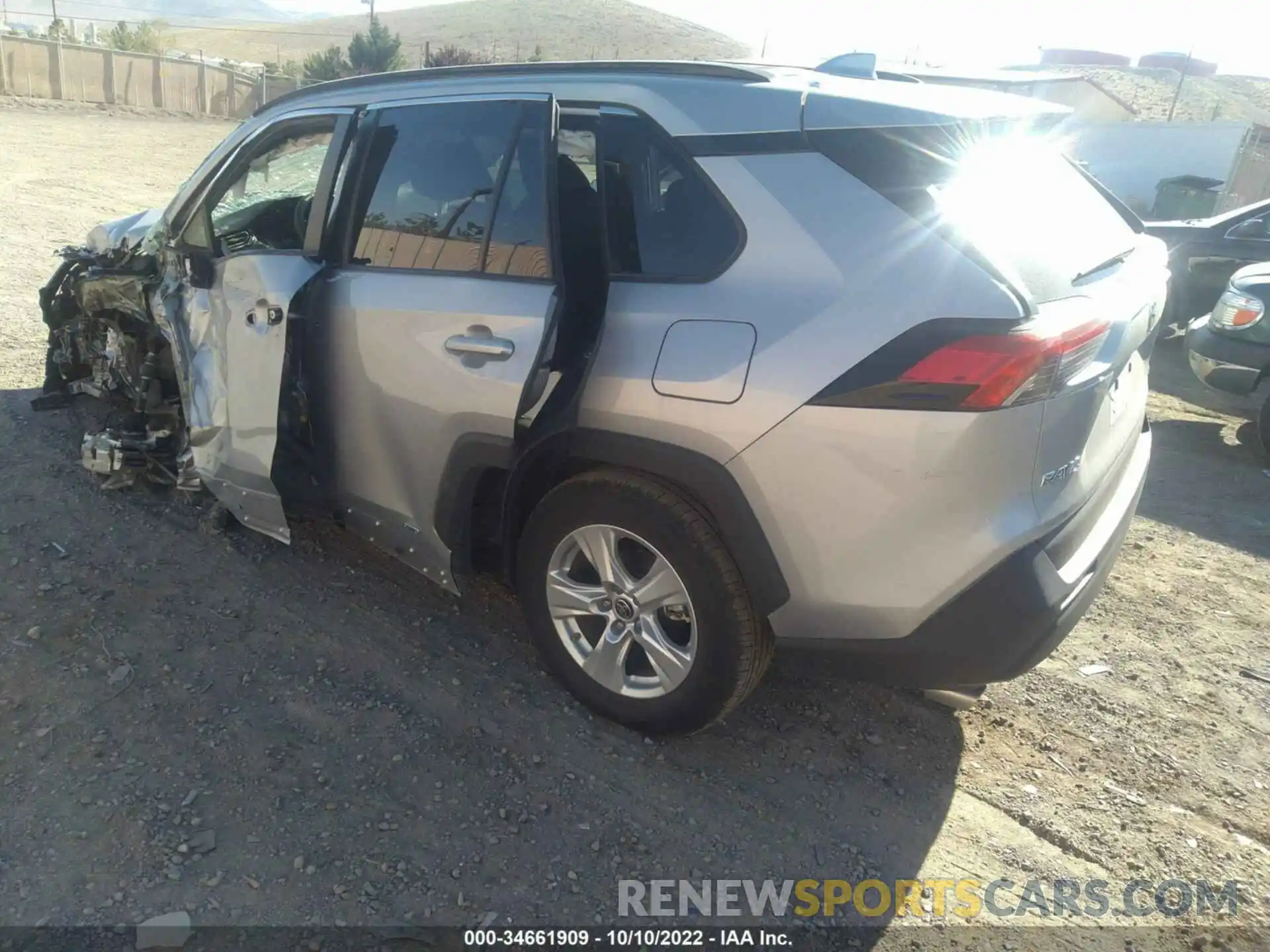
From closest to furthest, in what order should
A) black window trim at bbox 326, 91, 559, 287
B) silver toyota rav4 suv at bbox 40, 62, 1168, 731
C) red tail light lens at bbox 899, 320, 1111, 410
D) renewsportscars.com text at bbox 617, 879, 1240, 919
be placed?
1. red tail light lens at bbox 899, 320, 1111, 410
2. silver toyota rav4 suv at bbox 40, 62, 1168, 731
3. renewsportscars.com text at bbox 617, 879, 1240, 919
4. black window trim at bbox 326, 91, 559, 287

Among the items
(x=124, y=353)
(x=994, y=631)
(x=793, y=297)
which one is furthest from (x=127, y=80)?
(x=994, y=631)

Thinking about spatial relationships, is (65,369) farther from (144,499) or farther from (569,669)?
(569,669)

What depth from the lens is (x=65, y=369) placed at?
206 inches

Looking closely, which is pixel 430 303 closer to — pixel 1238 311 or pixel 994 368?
pixel 994 368

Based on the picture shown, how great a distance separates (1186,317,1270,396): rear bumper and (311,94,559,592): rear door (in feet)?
17.3

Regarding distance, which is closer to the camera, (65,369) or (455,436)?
(455,436)

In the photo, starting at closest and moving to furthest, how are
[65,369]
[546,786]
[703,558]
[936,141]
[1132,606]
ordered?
[936,141] → [703,558] → [546,786] → [1132,606] → [65,369]

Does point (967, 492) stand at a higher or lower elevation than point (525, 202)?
lower

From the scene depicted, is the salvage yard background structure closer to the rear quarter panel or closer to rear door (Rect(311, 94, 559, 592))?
rear door (Rect(311, 94, 559, 592))

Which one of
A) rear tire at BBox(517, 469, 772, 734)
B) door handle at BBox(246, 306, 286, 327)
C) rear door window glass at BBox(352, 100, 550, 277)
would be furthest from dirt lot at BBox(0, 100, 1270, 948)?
rear door window glass at BBox(352, 100, 550, 277)

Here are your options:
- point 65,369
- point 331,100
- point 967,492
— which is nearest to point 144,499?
point 65,369

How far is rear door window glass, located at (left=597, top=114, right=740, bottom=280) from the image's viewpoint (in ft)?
8.28

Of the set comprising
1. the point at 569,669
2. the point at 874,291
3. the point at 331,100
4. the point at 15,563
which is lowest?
the point at 15,563

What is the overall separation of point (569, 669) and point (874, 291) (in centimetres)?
160
